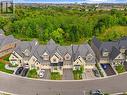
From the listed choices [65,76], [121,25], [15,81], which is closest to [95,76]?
[65,76]

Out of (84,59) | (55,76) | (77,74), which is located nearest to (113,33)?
(84,59)

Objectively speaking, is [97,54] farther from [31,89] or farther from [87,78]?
[31,89]

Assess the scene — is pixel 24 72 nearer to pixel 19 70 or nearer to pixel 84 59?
pixel 19 70

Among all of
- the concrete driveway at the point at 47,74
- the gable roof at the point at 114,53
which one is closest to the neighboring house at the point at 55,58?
the concrete driveway at the point at 47,74

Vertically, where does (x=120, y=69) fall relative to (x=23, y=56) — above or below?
below

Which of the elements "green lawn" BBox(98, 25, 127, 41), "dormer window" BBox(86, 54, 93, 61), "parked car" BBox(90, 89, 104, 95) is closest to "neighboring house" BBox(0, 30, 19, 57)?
"dormer window" BBox(86, 54, 93, 61)

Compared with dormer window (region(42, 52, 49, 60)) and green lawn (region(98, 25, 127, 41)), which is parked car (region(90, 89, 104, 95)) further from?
green lawn (region(98, 25, 127, 41))

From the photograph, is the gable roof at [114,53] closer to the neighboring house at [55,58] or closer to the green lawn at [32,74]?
the neighboring house at [55,58]
